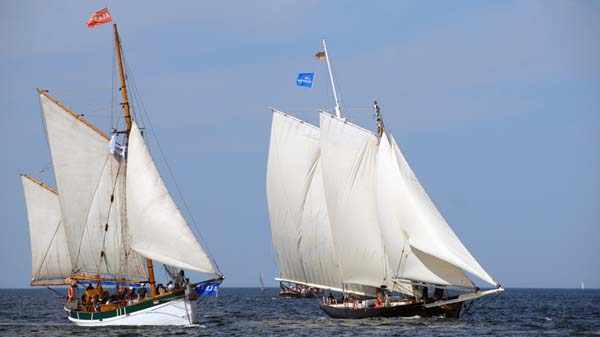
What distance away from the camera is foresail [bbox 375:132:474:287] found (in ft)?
218

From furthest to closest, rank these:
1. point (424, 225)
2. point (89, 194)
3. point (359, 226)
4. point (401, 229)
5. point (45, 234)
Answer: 1. point (45, 234)
2. point (359, 226)
3. point (401, 229)
4. point (89, 194)
5. point (424, 225)

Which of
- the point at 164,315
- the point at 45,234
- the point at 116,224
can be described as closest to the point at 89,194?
the point at 116,224

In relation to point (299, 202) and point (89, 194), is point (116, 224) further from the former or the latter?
point (299, 202)

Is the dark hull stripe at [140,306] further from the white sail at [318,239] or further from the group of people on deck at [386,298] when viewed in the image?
the white sail at [318,239]

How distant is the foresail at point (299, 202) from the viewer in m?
76.0

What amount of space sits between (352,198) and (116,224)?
16355 mm

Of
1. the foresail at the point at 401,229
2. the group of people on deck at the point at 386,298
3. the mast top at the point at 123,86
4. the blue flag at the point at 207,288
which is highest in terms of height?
the mast top at the point at 123,86

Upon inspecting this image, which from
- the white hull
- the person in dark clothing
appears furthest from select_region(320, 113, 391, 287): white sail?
the person in dark clothing

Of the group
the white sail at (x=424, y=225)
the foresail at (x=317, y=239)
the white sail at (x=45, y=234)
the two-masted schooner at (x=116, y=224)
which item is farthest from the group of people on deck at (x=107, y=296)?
the white sail at (x=424, y=225)

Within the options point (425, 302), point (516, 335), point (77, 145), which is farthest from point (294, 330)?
point (77, 145)

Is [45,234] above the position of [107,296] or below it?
above

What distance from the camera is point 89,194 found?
67500 mm

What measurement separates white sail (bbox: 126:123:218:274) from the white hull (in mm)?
2674

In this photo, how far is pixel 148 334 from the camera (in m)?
59.2
